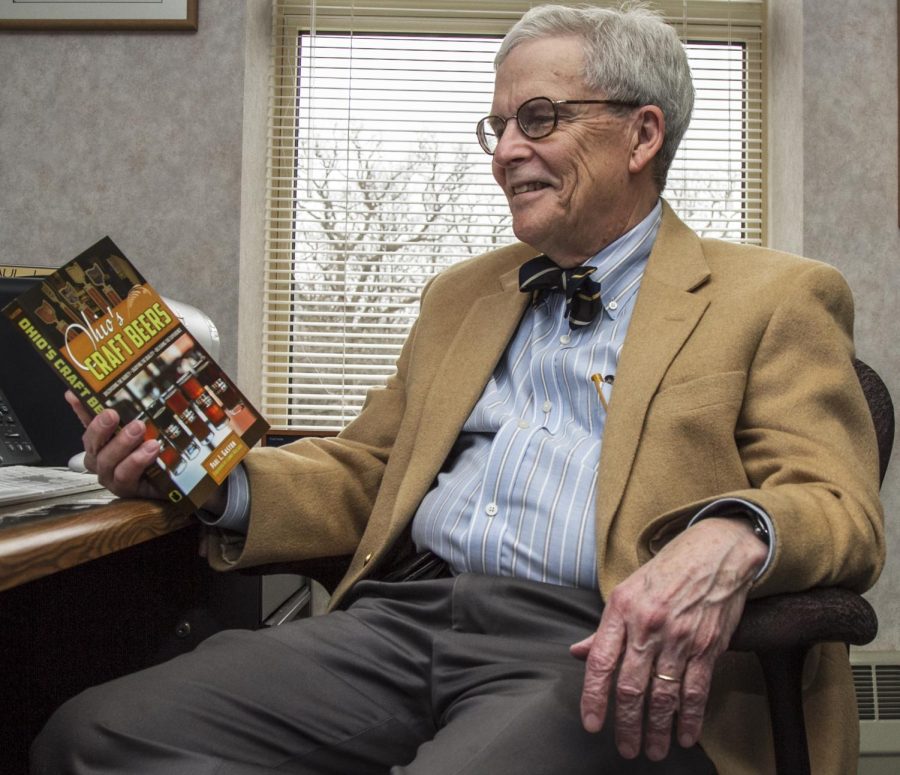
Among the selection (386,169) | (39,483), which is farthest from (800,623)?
(386,169)

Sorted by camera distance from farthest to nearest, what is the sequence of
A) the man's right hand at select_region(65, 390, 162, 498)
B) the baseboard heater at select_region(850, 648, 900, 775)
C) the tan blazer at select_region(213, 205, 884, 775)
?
1. the baseboard heater at select_region(850, 648, 900, 775)
2. the man's right hand at select_region(65, 390, 162, 498)
3. the tan blazer at select_region(213, 205, 884, 775)

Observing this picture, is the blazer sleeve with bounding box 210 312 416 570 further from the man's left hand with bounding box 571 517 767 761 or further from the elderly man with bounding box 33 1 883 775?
the man's left hand with bounding box 571 517 767 761

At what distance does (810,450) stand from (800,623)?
0.25m

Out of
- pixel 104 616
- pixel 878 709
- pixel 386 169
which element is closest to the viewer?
pixel 104 616

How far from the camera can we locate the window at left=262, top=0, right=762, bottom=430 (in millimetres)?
2512

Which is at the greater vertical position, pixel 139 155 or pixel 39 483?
pixel 139 155

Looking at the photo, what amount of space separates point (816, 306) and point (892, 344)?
121 cm

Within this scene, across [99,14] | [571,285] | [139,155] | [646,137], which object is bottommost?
[571,285]

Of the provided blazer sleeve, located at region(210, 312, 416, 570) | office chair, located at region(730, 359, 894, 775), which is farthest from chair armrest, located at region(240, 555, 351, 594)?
office chair, located at region(730, 359, 894, 775)

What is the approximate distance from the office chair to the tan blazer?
→ 0.03m

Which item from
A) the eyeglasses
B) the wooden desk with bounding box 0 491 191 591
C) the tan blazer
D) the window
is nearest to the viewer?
the wooden desk with bounding box 0 491 191 591

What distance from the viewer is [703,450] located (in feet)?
3.75

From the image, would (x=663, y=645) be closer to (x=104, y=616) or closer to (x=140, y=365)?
(x=140, y=365)

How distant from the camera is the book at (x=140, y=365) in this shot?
1.09 meters
